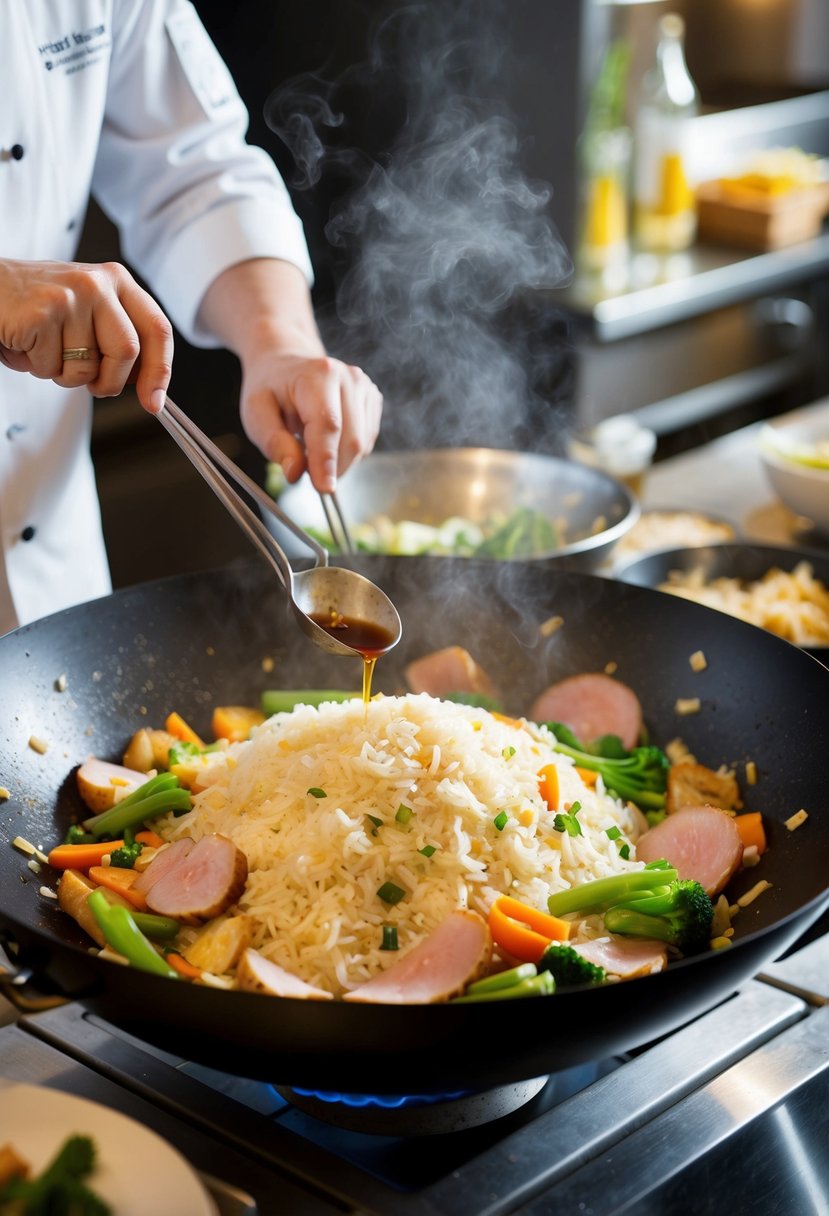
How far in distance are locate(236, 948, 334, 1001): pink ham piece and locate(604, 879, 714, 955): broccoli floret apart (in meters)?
0.34

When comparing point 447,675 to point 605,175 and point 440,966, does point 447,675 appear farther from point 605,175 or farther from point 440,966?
point 605,175

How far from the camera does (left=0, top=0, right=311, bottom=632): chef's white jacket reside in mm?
1965

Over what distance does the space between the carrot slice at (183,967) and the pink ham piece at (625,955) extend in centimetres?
39

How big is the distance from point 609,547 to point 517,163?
3.11 meters

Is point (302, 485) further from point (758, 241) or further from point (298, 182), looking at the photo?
point (758, 241)

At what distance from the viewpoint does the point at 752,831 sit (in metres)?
1.56

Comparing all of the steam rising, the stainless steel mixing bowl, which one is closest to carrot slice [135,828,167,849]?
the stainless steel mixing bowl

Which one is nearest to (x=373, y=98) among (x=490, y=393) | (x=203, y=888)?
(x=490, y=393)

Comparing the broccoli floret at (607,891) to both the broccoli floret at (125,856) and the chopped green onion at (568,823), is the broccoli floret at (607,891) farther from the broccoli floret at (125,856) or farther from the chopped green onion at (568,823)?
the broccoli floret at (125,856)

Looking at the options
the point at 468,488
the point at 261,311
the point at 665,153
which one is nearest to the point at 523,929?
the point at 261,311

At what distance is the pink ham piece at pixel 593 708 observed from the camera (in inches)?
73.1

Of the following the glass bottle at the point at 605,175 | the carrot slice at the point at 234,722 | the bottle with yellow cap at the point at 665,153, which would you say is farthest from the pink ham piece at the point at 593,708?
the bottle with yellow cap at the point at 665,153

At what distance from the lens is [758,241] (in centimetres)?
553

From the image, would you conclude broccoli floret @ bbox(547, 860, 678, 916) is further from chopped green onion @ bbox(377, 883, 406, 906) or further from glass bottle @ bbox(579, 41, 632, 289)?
glass bottle @ bbox(579, 41, 632, 289)
